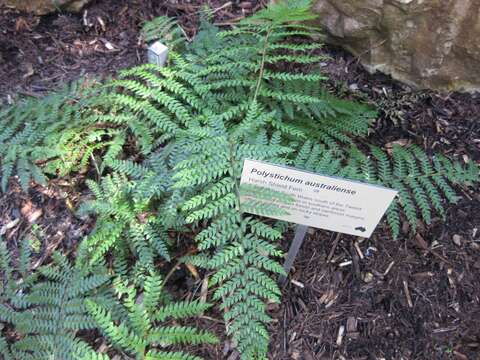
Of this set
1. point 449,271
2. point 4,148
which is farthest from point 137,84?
point 449,271

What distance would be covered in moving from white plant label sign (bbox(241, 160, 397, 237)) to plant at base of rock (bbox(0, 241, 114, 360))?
3.67ft

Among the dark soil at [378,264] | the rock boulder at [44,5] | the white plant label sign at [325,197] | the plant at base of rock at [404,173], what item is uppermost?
the rock boulder at [44,5]

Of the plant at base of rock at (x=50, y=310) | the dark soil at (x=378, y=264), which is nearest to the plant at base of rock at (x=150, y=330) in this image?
the plant at base of rock at (x=50, y=310)

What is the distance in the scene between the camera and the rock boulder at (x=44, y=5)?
370 cm

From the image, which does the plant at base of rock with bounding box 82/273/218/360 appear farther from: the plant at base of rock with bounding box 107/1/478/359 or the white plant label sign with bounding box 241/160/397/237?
the white plant label sign with bounding box 241/160/397/237

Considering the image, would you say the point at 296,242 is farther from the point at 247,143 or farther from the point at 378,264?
the point at 378,264

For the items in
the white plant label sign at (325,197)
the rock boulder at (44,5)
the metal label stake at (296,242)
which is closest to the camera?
the white plant label sign at (325,197)

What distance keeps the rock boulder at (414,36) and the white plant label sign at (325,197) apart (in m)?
1.68

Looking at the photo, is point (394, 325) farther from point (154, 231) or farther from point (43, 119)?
point (43, 119)

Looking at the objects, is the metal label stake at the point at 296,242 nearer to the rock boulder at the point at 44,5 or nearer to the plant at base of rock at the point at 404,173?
the plant at base of rock at the point at 404,173

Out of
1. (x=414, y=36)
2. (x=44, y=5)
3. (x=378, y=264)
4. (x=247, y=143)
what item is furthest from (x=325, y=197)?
(x=44, y=5)

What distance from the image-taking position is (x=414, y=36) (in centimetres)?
291

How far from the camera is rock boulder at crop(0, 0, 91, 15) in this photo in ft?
12.1

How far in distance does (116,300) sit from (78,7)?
274cm
